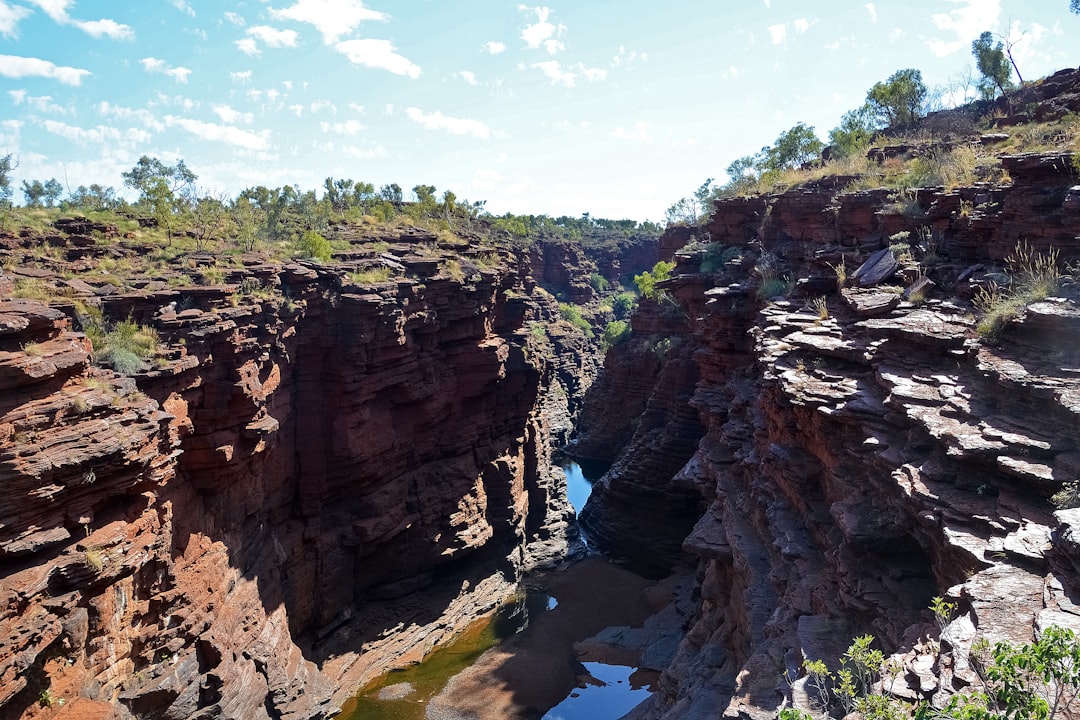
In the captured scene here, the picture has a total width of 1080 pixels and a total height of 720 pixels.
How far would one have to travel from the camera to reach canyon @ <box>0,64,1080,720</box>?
9008 mm

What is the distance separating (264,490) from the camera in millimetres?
19125

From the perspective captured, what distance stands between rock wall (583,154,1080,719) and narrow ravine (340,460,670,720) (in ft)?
9.44

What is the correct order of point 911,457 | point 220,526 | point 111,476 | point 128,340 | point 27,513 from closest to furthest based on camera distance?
1. point 911,457
2. point 27,513
3. point 111,476
4. point 128,340
5. point 220,526

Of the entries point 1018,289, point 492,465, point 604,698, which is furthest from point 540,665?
point 1018,289

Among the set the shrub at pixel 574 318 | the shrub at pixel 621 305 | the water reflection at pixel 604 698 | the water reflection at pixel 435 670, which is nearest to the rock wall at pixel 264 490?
the water reflection at pixel 435 670

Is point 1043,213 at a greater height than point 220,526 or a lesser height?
greater

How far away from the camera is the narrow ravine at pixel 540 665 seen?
19969 millimetres

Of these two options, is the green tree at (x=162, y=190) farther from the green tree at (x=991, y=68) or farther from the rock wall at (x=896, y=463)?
the green tree at (x=991, y=68)

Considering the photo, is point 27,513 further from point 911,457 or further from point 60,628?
point 911,457

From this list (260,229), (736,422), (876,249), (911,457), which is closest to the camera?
(911,457)

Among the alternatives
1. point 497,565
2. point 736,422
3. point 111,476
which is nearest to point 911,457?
point 736,422

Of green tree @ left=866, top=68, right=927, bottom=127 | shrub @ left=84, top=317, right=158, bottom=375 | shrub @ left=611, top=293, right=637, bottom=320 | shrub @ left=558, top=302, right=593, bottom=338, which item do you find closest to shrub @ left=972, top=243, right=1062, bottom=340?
shrub @ left=84, top=317, right=158, bottom=375

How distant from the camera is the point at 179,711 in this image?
47.2ft

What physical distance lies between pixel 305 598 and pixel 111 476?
9.68 m
